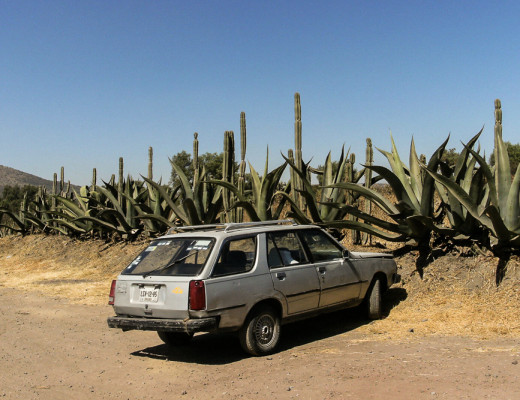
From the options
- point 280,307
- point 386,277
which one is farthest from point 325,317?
point 280,307

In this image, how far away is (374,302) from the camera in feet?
29.3

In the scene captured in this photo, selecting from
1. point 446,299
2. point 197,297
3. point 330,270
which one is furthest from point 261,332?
point 446,299

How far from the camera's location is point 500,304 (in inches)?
343

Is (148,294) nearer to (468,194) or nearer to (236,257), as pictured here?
(236,257)

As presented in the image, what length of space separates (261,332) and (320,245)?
6.16 feet

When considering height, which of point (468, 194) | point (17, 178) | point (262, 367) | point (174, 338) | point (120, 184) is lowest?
point (262, 367)

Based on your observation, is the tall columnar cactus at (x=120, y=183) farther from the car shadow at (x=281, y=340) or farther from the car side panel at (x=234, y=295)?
the car side panel at (x=234, y=295)

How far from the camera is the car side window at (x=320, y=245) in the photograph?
842 centimetres

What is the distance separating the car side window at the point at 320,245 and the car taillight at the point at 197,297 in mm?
2053

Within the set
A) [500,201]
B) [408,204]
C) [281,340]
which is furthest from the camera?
[408,204]

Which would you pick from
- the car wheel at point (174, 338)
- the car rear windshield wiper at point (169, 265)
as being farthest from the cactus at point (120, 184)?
the car rear windshield wiper at point (169, 265)

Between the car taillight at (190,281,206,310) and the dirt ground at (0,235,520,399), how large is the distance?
28.8 inches

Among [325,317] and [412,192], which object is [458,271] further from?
[325,317]

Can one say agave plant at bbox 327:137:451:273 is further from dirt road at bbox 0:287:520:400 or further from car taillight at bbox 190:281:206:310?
car taillight at bbox 190:281:206:310
